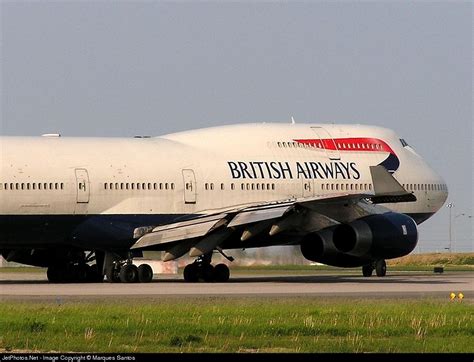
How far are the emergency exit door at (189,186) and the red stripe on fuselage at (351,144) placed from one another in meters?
5.07

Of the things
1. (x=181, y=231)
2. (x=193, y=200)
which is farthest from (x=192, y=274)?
(x=193, y=200)

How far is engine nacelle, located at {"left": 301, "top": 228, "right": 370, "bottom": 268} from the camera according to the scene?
4216cm

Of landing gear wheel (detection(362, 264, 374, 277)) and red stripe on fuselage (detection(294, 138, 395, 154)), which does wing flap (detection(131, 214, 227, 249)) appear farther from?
landing gear wheel (detection(362, 264, 374, 277))

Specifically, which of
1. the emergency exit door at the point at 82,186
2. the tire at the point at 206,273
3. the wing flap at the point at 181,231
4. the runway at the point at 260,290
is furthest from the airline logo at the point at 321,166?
the emergency exit door at the point at 82,186

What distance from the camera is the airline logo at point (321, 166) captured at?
4600cm

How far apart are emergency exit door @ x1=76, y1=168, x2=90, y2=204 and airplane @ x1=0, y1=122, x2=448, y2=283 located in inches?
1.3

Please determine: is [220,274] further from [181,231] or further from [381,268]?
[381,268]

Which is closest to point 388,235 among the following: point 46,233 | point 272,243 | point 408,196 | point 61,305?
point 408,196

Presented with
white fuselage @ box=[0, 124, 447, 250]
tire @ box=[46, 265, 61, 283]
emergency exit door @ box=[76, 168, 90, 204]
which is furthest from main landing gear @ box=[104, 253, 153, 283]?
emergency exit door @ box=[76, 168, 90, 204]

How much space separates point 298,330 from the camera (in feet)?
74.2

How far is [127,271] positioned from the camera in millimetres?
42500
